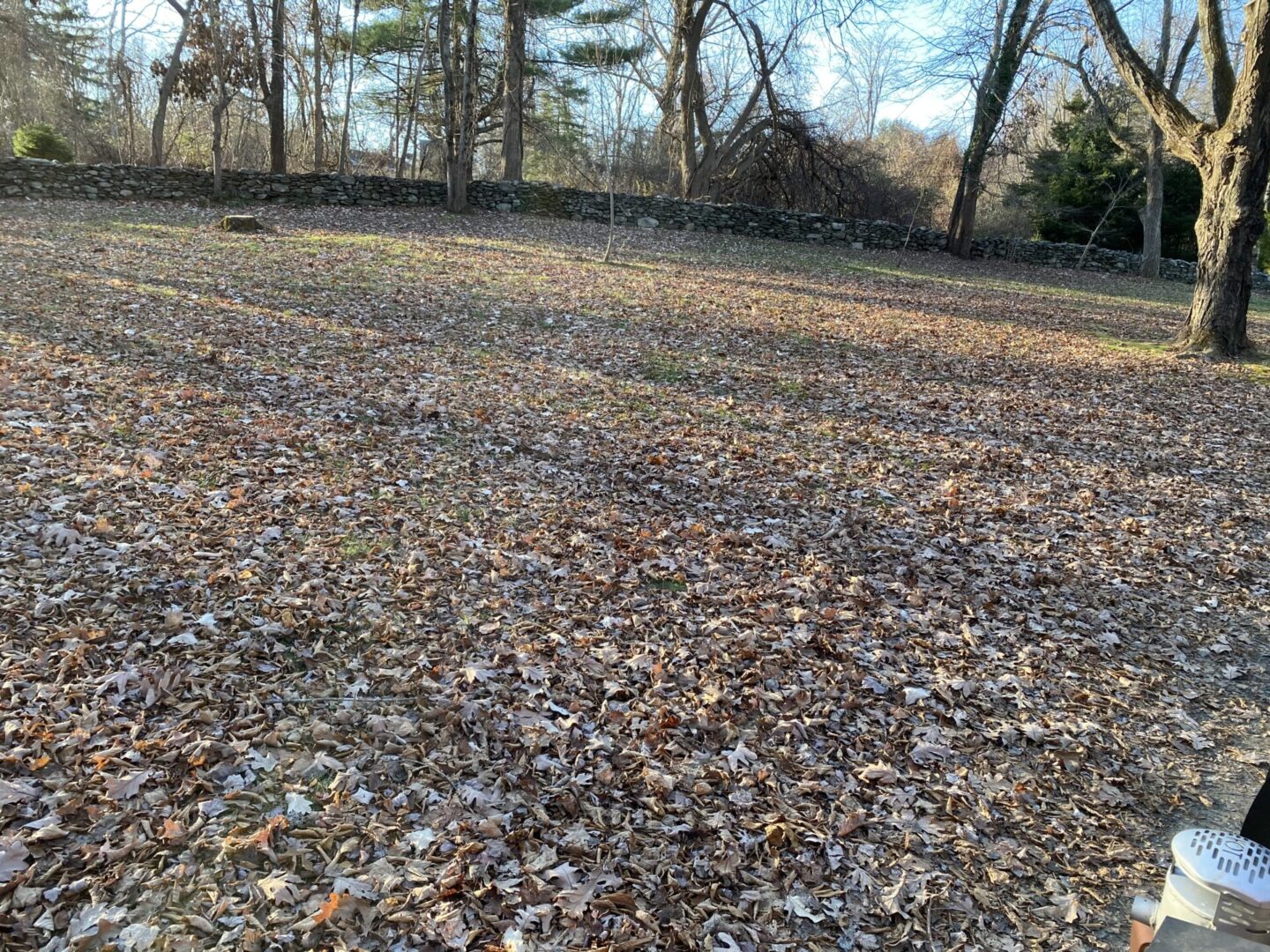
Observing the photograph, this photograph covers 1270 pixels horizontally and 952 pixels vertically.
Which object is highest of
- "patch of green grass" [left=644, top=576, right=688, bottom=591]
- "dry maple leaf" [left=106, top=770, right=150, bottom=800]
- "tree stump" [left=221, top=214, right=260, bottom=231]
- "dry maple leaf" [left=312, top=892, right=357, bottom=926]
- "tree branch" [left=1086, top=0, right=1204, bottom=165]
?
"tree branch" [left=1086, top=0, right=1204, bottom=165]

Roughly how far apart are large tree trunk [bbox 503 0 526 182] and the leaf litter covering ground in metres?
13.9

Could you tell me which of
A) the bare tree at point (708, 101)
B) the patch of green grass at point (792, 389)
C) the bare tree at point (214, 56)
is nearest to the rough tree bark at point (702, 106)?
the bare tree at point (708, 101)

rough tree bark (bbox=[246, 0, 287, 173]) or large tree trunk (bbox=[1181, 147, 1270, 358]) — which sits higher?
rough tree bark (bbox=[246, 0, 287, 173])

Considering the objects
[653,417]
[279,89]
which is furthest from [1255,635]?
[279,89]

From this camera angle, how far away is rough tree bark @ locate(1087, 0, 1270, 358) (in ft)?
29.4

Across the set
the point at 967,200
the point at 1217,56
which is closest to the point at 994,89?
the point at 967,200

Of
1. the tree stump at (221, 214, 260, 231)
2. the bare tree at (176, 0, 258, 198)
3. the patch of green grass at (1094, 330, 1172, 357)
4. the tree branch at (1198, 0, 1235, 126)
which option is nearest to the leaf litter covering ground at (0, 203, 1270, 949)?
the patch of green grass at (1094, 330, 1172, 357)

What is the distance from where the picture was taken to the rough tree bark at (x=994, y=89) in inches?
689

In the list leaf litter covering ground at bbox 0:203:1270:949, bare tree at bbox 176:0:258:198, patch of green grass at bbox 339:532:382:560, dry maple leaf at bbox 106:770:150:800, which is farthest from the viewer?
bare tree at bbox 176:0:258:198

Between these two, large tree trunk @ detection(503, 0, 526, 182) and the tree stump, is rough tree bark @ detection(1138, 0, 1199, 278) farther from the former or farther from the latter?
the tree stump

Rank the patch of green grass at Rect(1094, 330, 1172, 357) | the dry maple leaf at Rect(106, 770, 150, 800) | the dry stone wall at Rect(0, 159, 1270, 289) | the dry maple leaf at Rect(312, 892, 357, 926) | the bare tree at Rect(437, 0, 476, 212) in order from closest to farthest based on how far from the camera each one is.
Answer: the dry maple leaf at Rect(312, 892, 357, 926)
the dry maple leaf at Rect(106, 770, 150, 800)
the patch of green grass at Rect(1094, 330, 1172, 357)
the dry stone wall at Rect(0, 159, 1270, 289)
the bare tree at Rect(437, 0, 476, 212)

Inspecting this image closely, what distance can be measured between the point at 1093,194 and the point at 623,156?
1386cm

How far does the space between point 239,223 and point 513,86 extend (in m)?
9.05

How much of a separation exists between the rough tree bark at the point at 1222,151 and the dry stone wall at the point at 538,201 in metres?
10.8
